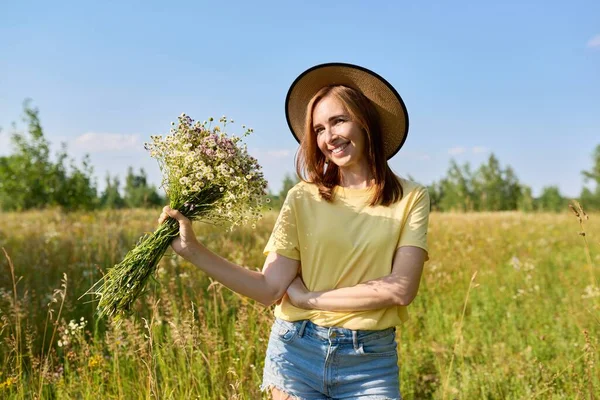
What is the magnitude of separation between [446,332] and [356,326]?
3.35 metres

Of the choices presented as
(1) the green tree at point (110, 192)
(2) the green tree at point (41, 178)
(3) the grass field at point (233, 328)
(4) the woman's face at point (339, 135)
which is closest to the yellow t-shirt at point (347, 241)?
(4) the woman's face at point (339, 135)

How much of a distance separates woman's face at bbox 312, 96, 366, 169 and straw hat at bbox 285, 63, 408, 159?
0.58 feet

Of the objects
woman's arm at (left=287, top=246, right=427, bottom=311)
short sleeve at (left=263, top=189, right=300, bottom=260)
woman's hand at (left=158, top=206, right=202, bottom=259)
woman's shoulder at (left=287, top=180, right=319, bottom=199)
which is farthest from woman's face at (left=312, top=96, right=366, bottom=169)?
woman's hand at (left=158, top=206, right=202, bottom=259)

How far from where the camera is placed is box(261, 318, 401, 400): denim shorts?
2.34 m

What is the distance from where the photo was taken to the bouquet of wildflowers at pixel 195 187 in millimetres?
2357

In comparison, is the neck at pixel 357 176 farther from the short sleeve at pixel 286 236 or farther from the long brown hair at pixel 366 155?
the short sleeve at pixel 286 236

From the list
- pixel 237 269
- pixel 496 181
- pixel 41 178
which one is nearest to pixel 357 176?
pixel 237 269

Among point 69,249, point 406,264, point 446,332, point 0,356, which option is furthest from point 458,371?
point 69,249

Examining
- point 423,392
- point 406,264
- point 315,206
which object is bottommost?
point 423,392

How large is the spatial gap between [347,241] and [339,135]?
1.64 ft

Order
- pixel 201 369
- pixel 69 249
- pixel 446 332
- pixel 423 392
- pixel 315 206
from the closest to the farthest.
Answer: pixel 315 206 → pixel 201 369 → pixel 423 392 → pixel 446 332 → pixel 69 249

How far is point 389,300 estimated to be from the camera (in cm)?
235

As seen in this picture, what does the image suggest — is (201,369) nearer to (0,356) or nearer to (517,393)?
(0,356)

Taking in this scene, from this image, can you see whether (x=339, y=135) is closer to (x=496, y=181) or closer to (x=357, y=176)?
(x=357, y=176)
